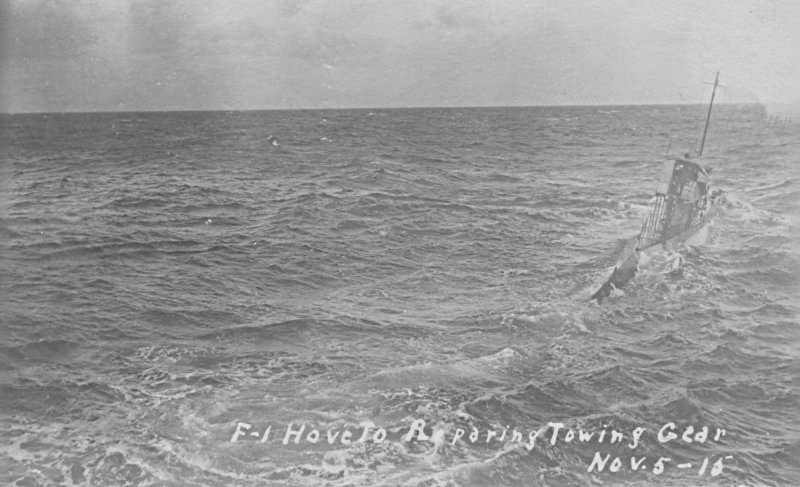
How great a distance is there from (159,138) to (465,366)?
3086 inches

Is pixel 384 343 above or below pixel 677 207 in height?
below

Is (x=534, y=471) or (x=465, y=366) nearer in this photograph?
(x=534, y=471)

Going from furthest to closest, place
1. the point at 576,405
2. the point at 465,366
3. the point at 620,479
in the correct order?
the point at 465,366, the point at 576,405, the point at 620,479

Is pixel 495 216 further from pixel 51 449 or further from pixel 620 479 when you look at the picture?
pixel 51 449

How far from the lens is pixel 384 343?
16.6 m

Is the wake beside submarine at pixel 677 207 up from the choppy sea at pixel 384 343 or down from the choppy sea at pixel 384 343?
up

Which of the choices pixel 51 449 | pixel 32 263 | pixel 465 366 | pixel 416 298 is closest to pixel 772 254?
pixel 416 298

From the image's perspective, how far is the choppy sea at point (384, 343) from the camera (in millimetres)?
11531

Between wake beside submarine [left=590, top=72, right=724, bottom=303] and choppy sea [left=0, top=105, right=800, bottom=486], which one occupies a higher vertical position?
wake beside submarine [left=590, top=72, right=724, bottom=303]

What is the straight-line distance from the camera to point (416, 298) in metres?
20.7

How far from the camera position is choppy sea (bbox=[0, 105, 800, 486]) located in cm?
1153

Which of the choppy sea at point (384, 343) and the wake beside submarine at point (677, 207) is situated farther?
the wake beside submarine at point (677, 207)

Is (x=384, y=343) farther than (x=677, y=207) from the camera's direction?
No

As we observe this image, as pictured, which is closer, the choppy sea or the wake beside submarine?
the choppy sea
